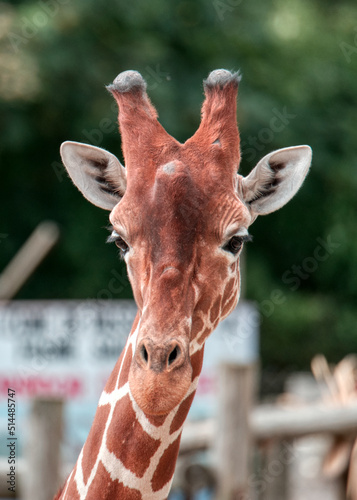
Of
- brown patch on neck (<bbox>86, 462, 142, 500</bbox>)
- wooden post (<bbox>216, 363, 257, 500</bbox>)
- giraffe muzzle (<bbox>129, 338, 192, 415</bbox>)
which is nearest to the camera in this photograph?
giraffe muzzle (<bbox>129, 338, 192, 415</bbox>)

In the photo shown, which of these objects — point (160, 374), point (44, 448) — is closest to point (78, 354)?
point (44, 448)

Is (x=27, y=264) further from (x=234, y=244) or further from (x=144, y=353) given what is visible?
(x=144, y=353)

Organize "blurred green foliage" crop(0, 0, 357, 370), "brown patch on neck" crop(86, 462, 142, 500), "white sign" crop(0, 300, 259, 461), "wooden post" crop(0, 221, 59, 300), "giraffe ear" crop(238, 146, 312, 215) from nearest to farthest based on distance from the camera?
1. "brown patch on neck" crop(86, 462, 142, 500)
2. "giraffe ear" crop(238, 146, 312, 215)
3. "white sign" crop(0, 300, 259, 461)
4. "wooden post" crop(0, 221, 59, 300)
5. "blurred green foliage" crop(0, 0, 357, 370)

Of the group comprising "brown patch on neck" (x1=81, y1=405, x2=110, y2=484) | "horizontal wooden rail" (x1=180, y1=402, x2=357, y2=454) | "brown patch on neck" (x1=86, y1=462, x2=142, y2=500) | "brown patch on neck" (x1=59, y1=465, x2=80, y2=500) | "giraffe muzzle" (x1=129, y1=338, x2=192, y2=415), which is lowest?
"horizontal wooden rail" (x1=180, y1=402, x2=357, y2=454)

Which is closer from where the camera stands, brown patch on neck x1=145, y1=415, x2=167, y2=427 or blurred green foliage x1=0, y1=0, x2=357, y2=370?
brown patch on neck x1=145, y1=415, x2=167, y2=427

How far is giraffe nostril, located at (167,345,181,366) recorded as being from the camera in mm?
2037

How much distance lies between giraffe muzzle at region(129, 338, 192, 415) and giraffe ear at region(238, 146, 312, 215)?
0.76 metres

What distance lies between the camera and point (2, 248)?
1168cm

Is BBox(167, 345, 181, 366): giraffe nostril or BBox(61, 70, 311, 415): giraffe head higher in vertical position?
BBox(61, 70, 311, 415): giraffe head

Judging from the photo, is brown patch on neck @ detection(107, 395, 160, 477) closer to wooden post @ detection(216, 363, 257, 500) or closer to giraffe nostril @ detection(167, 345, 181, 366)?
giraffe nostril @ detection(167, 345, 181, 366)

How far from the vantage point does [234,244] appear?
2.35 m

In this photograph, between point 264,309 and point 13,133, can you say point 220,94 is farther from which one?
point 264,309

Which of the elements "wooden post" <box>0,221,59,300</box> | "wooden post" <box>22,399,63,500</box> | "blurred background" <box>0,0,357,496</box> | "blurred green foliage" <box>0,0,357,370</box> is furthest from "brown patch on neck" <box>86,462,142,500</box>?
"blurred background" <box>0,0,357,496</box>

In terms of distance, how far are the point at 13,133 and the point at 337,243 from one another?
568 centimetres
